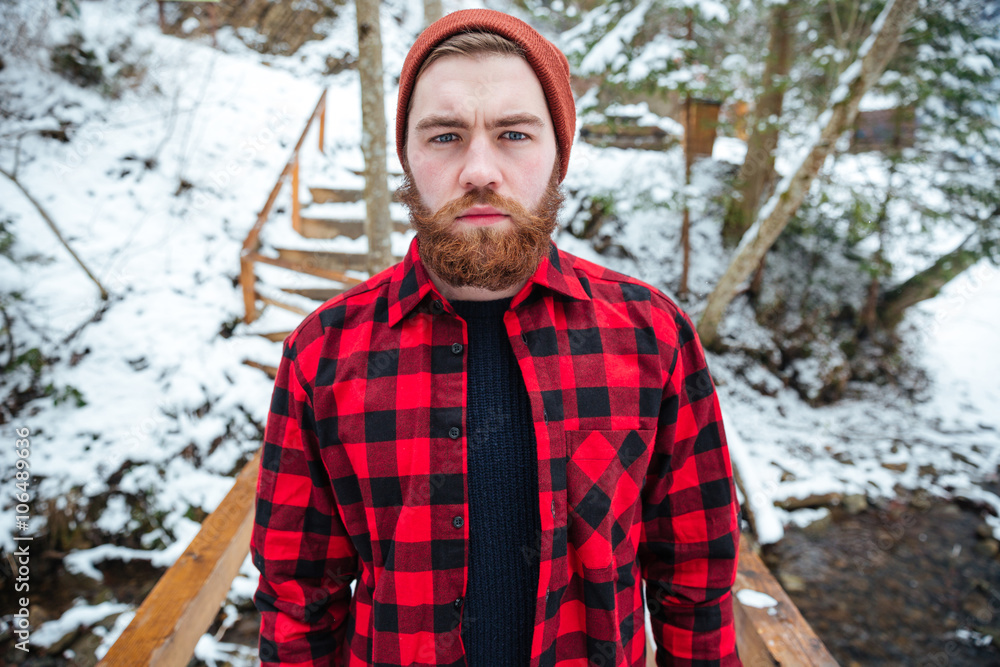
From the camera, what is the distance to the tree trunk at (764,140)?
6.75 meters

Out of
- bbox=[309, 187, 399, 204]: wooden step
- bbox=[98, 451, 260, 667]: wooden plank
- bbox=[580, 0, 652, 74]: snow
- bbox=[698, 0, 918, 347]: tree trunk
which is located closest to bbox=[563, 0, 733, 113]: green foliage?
bbox=[580, 0, 652, 74]: snow

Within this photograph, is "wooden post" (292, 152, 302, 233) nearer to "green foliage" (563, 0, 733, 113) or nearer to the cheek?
"green foliage" (563, 0, 733, 113)

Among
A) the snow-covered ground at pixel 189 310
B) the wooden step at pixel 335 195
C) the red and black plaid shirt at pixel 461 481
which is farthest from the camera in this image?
the wooden step at pixel 335 195

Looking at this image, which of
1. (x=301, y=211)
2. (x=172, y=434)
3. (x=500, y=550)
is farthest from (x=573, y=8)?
(x=500, y=550)

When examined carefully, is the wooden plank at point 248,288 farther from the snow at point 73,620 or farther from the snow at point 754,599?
the snow at point 754,599

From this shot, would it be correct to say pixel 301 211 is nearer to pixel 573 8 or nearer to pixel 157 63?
pixel 157 63

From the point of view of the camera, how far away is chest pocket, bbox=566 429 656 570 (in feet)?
3.57

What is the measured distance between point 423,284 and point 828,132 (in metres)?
5.58

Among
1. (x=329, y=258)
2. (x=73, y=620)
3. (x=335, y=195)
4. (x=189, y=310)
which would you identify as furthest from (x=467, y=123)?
(x=335, y=195)

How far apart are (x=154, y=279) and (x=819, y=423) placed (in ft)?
29.2

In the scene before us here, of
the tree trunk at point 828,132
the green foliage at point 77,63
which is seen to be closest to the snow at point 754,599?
the tree trunk at point 828,132

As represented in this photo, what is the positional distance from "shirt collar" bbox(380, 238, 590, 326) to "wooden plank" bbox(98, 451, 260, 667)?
3.86 feet

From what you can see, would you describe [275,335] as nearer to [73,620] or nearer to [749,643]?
[73,620]

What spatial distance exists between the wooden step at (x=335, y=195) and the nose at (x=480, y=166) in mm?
6139
